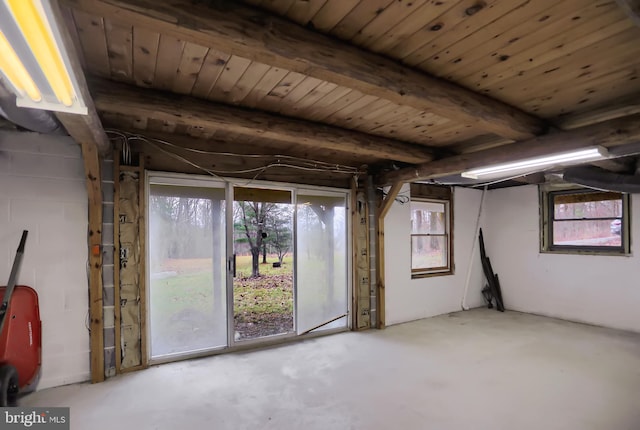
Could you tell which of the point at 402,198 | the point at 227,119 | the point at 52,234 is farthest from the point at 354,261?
the point at 52,234

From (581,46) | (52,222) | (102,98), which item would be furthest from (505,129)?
(52,222)

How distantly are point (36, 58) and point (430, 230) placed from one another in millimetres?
5172

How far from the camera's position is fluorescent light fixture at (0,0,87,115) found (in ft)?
3.01

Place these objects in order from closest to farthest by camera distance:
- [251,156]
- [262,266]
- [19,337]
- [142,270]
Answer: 1. [19,337]
2. [142,270]
3. [251,156]
4. [262,266]

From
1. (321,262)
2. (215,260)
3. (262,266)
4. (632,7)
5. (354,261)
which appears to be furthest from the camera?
(262,266)

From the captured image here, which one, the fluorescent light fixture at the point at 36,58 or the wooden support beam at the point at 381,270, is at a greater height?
the fluorescent light fixture at the point at 36,58

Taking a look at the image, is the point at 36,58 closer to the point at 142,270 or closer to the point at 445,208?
the point at 142,270

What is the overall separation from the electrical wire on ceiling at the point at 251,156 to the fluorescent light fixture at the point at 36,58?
1.66 metres

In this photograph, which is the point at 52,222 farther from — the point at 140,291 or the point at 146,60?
the point at 146,60

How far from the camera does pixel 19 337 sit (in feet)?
8.14

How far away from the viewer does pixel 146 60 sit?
72.1 inches

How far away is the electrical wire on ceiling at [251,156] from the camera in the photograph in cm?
313

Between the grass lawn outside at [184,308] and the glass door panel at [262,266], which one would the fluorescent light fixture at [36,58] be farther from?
the glass door panel at [262,266]

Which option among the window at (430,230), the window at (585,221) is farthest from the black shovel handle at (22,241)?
the window at (585,221)
